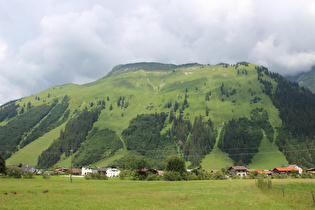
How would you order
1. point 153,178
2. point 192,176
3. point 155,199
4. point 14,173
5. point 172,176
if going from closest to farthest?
point 155,199 → point 14,173 → point 172,176 → point 153,178 → point 192,176

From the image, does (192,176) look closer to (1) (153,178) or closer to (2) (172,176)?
(2) (172,176)

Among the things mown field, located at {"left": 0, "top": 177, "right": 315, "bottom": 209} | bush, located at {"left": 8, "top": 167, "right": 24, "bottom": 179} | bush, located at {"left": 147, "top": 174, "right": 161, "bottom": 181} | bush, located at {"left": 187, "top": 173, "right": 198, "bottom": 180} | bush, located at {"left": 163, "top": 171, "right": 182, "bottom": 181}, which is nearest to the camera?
mown field, located at {"left": 0, "top": 177, "right": 315, "bottom": 209}

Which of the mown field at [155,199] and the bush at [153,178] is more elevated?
the mown field at [155,199]

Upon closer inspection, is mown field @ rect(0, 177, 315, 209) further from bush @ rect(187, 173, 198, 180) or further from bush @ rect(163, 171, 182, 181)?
bush @ rect(187, 173, 198, 180)

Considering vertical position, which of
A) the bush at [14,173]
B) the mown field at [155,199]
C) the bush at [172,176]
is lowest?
the bush at [172,176]

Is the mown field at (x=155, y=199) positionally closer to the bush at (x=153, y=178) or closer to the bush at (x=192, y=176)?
the bush at (x=153, y=178)

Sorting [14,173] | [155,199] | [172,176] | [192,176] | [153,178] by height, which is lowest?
[153,178]

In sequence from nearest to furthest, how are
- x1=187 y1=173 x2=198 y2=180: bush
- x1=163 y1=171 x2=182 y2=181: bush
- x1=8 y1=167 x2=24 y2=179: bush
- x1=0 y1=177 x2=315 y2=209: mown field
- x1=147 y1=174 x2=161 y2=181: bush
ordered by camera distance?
x1=0 y1=177 x2=315 y2=209: mown field → x1=8 y1=167 x2=24 y2=179: bush → x1=163 y1=171 x2=182 y2=181: bush → x1=147 y1=174 x2=161 y2=181: bush → x1=187 y1=173 x2=198 y2=180: bush

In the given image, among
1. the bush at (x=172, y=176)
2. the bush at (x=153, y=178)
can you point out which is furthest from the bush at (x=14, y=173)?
the bush at (x=172, y=176)

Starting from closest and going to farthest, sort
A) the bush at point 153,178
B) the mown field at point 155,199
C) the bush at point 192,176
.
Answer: the mown field at point 155,199, the bush at point 153,178, the bush at point 192,176

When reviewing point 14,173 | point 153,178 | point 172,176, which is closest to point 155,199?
point 172,176

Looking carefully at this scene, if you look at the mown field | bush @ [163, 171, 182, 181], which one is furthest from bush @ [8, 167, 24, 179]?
bush @ [163, 171, 182, 181]

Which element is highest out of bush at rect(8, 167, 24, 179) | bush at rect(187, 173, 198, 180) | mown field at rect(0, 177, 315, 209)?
mown field at rect(0, 177, 315, 209)

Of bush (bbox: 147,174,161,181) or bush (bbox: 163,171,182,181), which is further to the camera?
bush (bbox: 147,174,161,181)
